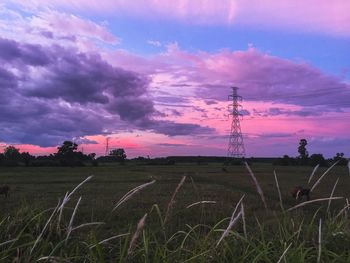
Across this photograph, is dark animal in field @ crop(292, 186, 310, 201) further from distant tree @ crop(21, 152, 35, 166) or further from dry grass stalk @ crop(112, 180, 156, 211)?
distant tree @ crop(21, 152, 35, 166)

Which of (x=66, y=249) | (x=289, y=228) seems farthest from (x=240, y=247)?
(x=66, y=249)

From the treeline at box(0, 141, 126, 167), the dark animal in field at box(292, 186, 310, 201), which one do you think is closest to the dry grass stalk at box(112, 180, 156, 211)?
the dark animal in field at box(292, 186, 310, 201)

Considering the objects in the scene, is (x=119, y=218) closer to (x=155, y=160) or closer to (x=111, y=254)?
(x=111, y=254)

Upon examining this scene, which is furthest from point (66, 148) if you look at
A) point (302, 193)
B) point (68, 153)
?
point (302, 193)

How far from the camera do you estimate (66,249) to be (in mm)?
4469

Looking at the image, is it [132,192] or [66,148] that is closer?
[132,192]

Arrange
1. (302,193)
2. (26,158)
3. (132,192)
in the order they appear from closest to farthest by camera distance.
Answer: (132,192)
(302,193)
(26,158)

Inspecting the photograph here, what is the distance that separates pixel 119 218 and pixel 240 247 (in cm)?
1474

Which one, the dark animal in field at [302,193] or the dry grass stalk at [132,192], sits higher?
the dry grass stalk at [132,192]

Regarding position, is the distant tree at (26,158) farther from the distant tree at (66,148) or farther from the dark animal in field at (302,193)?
the dark animal in field at (302,193)

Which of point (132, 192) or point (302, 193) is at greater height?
point (132, 192)

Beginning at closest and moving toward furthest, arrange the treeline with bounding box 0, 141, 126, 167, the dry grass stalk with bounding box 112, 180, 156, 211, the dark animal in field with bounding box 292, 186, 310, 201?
1. the dry grass stalk with bounding box 112, 180, 156, 211
2. the dark animal in field with bounding box 292, 186, 310, 201
3. the treeline with bounding box 0, 141, 126, 167

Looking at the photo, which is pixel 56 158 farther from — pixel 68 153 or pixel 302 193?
pixel 302 193

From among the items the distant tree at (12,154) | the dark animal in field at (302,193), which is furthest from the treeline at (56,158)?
the dark animal in field at (302,193)
